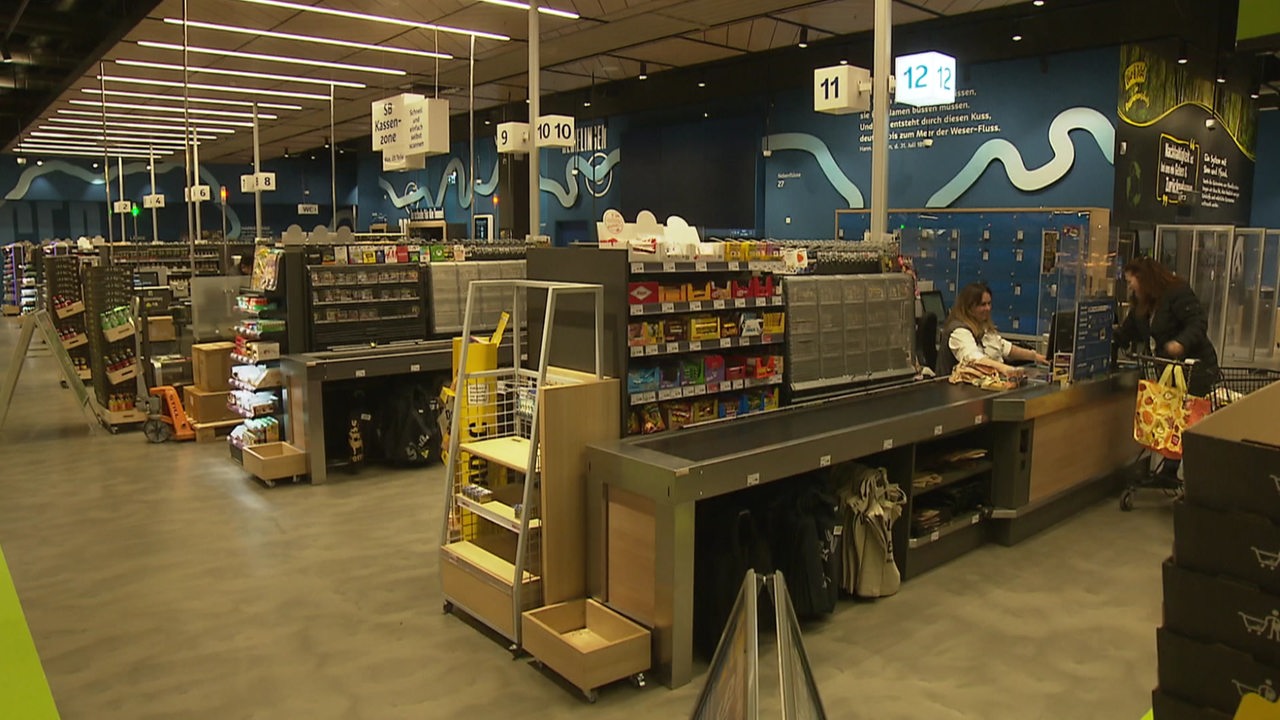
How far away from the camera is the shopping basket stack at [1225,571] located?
1.30 meters

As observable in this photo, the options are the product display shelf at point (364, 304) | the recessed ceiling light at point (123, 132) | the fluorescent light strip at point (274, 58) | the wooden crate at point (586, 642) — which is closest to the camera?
the wooden crate at point (586, 642)

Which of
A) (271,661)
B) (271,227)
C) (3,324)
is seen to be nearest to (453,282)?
(271,661)

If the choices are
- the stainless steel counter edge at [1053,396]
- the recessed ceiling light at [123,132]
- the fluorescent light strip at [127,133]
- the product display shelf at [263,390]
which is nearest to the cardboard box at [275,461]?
the product display shelf at [263,390]

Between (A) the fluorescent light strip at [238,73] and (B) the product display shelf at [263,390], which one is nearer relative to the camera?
(B) the product display shelf at [263,390]

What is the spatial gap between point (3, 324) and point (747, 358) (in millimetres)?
22956

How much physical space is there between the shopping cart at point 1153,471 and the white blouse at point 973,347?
3.28ft

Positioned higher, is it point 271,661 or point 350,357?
point 350,357

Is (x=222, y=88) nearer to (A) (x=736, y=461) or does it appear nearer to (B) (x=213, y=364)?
(B) (x=213, y=364)

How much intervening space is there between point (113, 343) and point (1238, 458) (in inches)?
402

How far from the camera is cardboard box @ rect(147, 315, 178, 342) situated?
33.1 feet

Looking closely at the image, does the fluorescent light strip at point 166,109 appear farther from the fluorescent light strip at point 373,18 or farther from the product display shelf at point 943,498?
the product display shelf at point 943,498

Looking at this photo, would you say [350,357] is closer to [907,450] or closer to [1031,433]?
[907,450]

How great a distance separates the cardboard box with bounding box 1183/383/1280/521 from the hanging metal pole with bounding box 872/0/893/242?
4728 millimetres

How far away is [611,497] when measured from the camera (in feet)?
13.5
